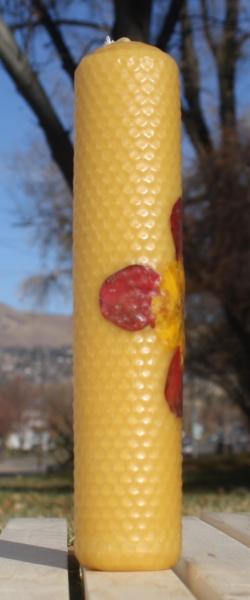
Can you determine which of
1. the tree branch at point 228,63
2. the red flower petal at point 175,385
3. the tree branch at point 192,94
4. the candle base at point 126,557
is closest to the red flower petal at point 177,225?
the red flower petal at point 175,385

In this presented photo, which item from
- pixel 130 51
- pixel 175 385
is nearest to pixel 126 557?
pixel 175 385

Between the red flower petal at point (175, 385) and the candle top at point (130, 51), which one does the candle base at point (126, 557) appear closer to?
the red flower petal at point (175, 385)

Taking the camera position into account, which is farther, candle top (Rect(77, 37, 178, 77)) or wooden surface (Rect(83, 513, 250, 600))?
candle top (Rect(77, 37, 178, 77))

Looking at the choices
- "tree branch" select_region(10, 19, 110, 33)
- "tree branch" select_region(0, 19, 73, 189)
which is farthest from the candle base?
"tree branch" select_region(10, 19, 110, 33)

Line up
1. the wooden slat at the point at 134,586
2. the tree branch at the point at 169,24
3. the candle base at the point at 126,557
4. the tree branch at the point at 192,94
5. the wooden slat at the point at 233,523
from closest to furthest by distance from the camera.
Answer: the wooden slat at the point at 134,586, the candle base at the point at 126,557, the wooden slat at the point at 233,523, the tree branch at the point at 169,24, the tree branch at the point at 192,94

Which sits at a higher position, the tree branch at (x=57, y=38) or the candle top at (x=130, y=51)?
the candle top at (x=130, y=51)

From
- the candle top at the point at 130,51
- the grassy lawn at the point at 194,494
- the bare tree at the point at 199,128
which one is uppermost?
the candle top at the point at 130,51

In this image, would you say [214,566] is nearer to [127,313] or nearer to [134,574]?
[134,574]

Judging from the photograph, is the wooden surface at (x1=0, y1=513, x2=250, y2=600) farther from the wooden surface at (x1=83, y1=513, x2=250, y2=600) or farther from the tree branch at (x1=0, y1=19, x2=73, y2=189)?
the tree branch at (x1=0, y1=19, x2=73, y2=189)
